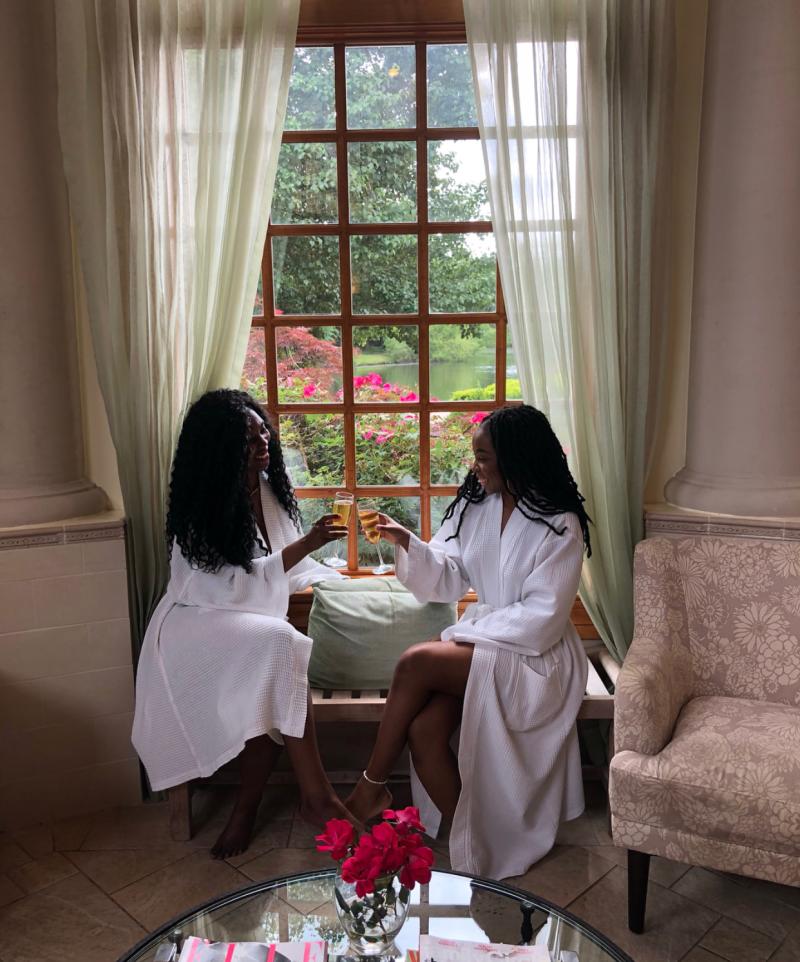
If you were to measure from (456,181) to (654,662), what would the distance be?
1.67m

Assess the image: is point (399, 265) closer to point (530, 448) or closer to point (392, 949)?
point (530, 448)

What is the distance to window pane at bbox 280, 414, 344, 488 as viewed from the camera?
299 cm

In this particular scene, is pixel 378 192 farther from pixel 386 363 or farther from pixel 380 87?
pixel 386 363

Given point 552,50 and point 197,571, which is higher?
point 552,50

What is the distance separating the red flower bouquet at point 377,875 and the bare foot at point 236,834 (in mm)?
1065

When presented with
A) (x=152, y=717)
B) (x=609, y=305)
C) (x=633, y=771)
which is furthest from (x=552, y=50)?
(x=152, y=717)

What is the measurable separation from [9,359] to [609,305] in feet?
5.95

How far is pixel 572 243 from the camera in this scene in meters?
2.57

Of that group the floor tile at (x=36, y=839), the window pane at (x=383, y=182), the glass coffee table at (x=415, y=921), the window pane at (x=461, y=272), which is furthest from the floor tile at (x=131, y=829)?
the window pane at (x=383, y=182)

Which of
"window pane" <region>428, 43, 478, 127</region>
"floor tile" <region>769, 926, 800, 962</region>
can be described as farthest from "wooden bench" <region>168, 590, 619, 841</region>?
"window pane" <region>428, 43, 478, 127</region>

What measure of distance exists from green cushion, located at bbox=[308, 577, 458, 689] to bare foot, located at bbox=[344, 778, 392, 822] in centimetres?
33

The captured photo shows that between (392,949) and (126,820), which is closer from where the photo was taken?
(392,949)

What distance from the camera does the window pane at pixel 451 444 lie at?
2.99m

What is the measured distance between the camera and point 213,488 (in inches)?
98.3
